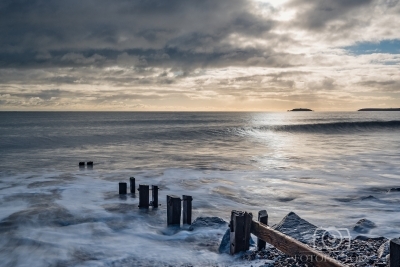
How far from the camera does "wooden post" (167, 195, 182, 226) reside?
9.70 metres

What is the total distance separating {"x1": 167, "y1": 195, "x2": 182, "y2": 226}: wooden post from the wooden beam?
318 centimetres

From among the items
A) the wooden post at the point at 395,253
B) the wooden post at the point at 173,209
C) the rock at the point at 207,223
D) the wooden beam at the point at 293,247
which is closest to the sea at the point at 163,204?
the rock at the point at 207,223

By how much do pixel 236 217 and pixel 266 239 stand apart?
2.49 feet

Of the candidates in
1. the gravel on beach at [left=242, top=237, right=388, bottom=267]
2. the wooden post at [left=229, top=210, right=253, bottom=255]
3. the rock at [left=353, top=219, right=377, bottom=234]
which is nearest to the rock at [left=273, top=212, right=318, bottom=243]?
the gravel on beach at [left=242, top=237, right=388, bottom=267]

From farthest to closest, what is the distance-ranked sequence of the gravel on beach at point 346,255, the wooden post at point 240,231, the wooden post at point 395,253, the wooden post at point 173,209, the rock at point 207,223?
the wooden post at point 173,209, the rock at point 207,223, the wooden post at point 240,231, the gravel on beach at point 346,255, the wooden post at point 395,253

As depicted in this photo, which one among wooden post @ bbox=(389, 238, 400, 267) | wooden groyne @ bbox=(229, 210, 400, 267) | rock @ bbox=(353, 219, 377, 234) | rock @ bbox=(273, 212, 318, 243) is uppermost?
wooden post @ bbox=(389, 238, 400, 267)

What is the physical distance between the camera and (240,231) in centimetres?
711

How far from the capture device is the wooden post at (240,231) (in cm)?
704

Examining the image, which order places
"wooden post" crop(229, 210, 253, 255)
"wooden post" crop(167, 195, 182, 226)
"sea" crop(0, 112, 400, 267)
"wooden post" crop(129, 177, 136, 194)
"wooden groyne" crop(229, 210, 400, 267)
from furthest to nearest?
"wooden post" crop(129, 177, 136, 194) < "wooden post" crop(167, 195, 182, 226) < "sea" crop(0, 112, 400, 267) < "wooden post" crop(229, 210, 253, 255) < "wooden groyne" crop(229, 210, 400, 267)

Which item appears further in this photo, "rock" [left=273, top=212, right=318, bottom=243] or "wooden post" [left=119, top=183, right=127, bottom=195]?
"wooden post" [left=119, top=183, right=127, bottom=195]

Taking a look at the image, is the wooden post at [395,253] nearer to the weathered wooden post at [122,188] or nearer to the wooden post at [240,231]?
the wooden post at [240,231]

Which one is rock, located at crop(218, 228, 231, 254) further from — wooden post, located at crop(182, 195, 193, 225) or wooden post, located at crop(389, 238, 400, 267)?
wooden post, located at crop(389, 238, 400, 267)

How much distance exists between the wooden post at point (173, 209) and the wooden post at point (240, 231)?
2.77 m

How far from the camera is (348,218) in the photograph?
11.2 metres
